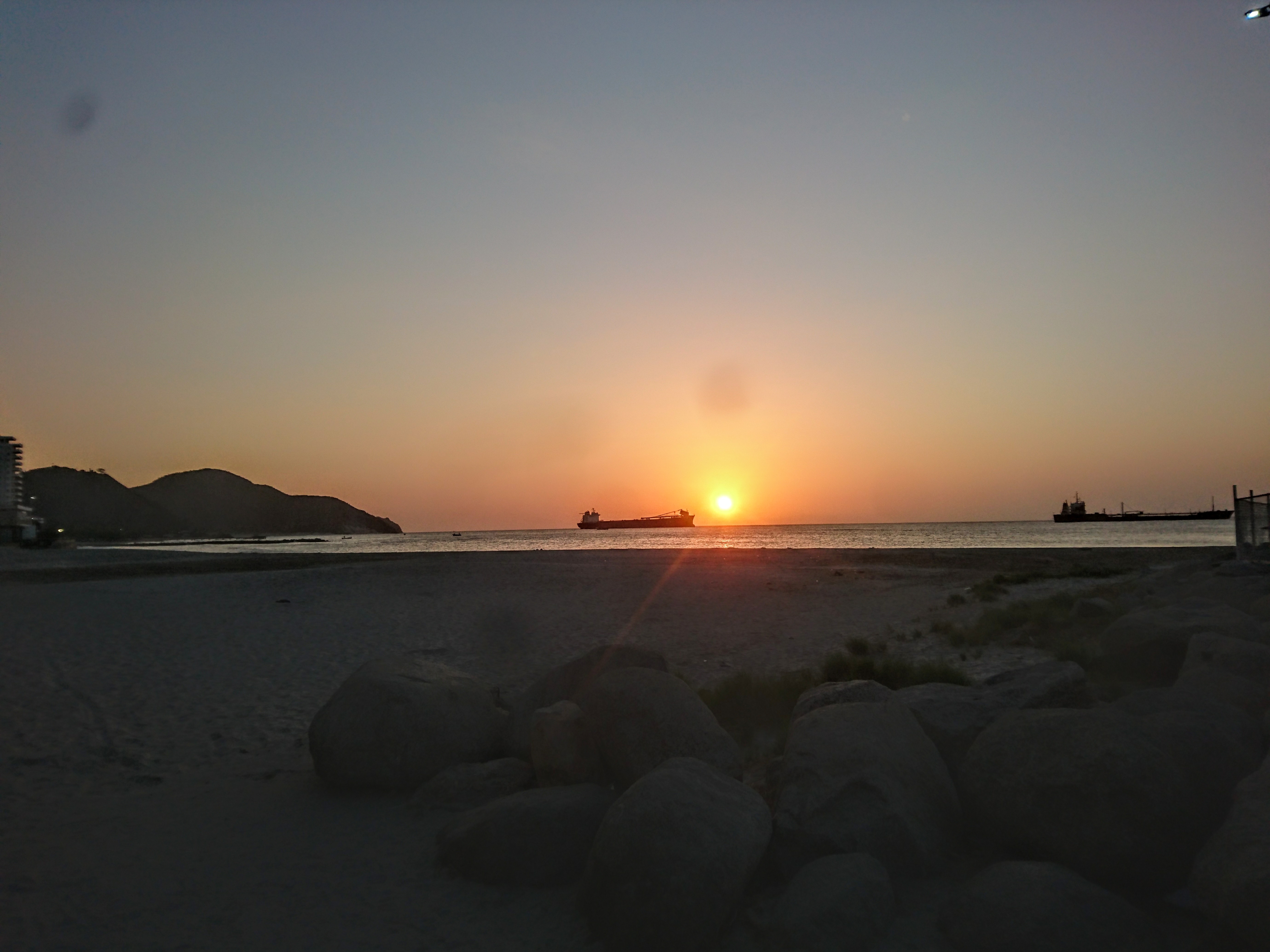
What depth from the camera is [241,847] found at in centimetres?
634

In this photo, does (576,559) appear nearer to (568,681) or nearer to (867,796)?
(568,681)

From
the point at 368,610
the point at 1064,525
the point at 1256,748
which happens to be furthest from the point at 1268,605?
the point at 1064,525

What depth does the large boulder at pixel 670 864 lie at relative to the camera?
14.8 ft

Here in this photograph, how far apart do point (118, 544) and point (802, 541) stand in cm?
6811

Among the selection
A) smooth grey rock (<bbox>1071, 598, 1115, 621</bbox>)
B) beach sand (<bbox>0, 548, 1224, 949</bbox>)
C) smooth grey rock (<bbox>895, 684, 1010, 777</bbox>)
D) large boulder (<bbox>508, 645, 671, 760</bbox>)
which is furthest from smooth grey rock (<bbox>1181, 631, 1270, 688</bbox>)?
smooth grey rock (<bbox>1071, 598, 1115, 621</bbox>)

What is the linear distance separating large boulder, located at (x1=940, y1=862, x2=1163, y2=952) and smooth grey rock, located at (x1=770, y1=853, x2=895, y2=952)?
379mm

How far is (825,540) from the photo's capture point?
99.1 m

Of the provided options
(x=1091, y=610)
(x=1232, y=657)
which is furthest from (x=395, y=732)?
(x=1091, y=610)

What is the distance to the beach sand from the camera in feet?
17.1

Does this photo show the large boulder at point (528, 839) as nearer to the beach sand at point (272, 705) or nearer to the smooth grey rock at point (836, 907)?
the beach sand at point (272, 705)

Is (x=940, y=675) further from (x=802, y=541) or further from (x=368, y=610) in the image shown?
(x=802, y=541)

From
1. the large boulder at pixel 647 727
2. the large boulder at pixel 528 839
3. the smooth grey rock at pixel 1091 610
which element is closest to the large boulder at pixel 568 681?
the large boulder at pixel 647 727

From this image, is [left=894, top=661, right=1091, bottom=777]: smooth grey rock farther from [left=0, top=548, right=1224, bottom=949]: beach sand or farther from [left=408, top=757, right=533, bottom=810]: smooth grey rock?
[left=408, top=757, right=533, bottom=810]: smooth grey rock

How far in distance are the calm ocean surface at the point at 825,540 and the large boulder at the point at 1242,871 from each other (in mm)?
54414
